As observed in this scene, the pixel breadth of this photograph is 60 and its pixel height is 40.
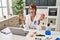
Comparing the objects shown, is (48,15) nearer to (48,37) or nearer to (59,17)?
(59,17)

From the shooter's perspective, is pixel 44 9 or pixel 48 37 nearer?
pixel 48 37

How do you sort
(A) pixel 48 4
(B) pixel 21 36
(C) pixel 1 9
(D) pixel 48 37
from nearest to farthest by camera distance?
1. (D) pixel 48 37
2. (B) pixel 21 36
3. (A) pixel 48 4
4. (C) pixel 1 9

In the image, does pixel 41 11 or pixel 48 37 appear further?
pixel 41 11

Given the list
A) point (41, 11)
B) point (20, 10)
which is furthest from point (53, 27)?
point (20, 10)

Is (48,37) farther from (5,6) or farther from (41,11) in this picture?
(5,6)

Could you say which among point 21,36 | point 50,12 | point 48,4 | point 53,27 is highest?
point 48,4

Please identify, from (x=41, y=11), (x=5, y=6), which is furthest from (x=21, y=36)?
(x=5, y=6)

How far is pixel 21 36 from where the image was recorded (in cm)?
167

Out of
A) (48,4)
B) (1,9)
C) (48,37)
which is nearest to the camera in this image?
(48,37)

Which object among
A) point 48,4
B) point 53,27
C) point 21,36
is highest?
point 48,4

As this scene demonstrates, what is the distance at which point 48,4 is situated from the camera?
11.8ft

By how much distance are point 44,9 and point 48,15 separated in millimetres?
284

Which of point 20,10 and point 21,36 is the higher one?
point 20,10

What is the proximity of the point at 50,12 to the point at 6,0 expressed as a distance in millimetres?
1934
